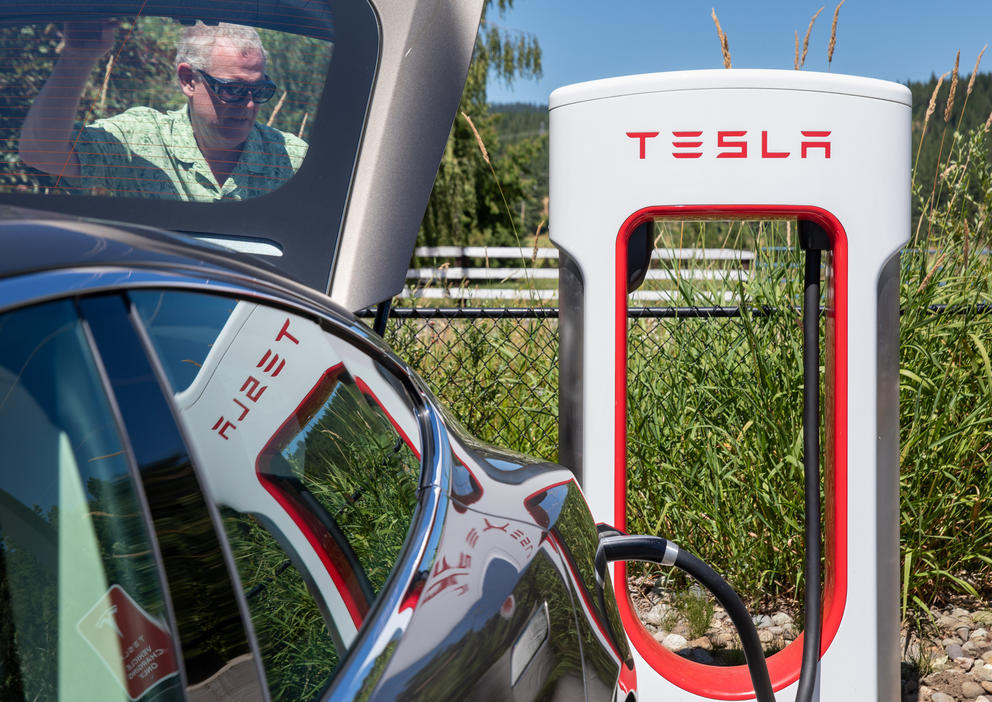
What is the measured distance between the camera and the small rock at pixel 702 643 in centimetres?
318

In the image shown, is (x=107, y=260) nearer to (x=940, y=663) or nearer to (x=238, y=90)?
(x=238, y=90)

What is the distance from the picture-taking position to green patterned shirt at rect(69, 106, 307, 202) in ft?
5.16

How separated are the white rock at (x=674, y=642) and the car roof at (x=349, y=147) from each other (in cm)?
209

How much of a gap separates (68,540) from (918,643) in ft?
10.0

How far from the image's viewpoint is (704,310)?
3.35 metres

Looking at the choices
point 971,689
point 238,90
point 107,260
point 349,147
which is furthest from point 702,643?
point 107,260

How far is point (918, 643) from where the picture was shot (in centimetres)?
310

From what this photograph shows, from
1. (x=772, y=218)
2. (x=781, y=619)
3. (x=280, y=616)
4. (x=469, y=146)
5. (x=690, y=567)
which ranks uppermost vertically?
(x=469, y=146)

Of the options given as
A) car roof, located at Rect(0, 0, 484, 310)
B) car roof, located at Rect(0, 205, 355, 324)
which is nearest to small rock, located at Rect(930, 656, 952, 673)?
car roof, located at Rect(0, 0, 484, 310)

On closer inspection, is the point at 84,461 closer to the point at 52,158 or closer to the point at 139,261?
the point at 139,261

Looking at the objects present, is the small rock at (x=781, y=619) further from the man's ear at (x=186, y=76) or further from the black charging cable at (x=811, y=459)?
the man's ear at (x=186, y=76)

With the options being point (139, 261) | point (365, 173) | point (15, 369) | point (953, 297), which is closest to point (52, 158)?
point (365, 173)

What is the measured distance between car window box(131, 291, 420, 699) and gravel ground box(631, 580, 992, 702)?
90.5 inches

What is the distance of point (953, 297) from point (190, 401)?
3071mm
